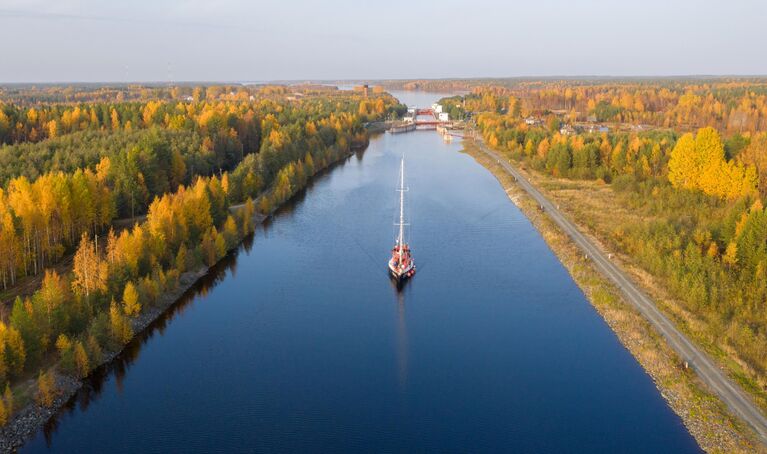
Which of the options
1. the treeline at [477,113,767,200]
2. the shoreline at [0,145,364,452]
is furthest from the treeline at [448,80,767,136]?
the shoreline at [0,145,364,452]

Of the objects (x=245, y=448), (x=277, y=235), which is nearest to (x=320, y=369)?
(x=245, y=448)

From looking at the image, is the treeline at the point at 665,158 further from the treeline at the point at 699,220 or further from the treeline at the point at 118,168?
the treeline at the point at 118,168

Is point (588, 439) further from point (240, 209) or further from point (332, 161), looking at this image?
point (332, 161)

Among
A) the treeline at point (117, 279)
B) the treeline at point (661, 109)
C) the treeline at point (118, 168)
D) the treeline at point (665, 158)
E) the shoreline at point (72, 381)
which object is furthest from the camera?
the treeline at point (661, 109)

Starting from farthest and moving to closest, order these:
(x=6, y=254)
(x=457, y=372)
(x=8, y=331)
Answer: (x=6, y=254) → (x=457, y=372) → (x=8, y=331)

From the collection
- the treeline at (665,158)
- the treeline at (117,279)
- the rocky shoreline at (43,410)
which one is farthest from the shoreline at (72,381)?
the treeline at (665,158)

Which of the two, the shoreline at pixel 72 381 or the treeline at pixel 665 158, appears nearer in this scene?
the shoreline at pixel 72 381
